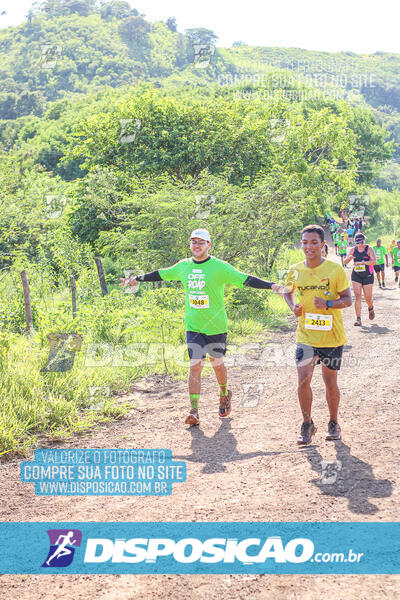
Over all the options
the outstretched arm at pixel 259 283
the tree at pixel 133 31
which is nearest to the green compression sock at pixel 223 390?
the outstretched arm at pixel 259 283

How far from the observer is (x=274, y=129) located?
26.8m

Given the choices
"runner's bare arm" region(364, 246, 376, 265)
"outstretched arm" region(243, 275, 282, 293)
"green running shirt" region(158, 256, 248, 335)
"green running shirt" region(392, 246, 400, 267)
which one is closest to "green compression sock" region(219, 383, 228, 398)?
"green running shirt" region(158, 256, 248, 335)

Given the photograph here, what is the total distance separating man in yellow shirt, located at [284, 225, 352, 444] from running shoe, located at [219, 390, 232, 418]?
1.28 meters

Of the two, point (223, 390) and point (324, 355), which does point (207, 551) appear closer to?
point (324, 355)

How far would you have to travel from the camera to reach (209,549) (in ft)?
11.5

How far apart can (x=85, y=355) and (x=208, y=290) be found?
279 cm

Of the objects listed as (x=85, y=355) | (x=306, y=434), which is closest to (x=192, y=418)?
(x=306, y=434)

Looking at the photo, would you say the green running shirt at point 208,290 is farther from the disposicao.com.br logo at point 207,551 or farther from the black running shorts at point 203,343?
the disposicao.com.br logo at point 207,551

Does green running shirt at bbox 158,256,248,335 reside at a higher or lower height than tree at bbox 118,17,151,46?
lower

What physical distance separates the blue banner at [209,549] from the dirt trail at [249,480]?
0.09 m

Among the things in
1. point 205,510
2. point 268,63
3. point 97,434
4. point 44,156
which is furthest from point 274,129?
point 268,63

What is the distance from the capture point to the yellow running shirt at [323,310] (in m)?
5.08

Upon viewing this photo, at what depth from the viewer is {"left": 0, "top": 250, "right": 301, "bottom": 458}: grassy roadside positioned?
612cm

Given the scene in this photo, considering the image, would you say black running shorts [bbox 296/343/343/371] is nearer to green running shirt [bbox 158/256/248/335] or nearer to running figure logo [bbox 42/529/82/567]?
green running shirt [bbox 158/256/248/335]
